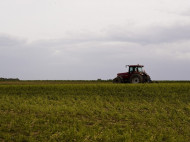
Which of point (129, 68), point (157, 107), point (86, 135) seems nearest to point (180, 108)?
point (157, 107)

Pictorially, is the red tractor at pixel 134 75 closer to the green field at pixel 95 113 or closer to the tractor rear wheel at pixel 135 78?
the tractor rear wheel at pixel 135 78

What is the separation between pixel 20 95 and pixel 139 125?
1067 centimetres

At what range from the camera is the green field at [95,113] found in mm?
11695

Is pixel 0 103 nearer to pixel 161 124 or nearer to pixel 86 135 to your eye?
pixel 86 135

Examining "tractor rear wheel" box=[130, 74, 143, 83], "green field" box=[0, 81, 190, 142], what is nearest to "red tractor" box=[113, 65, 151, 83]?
"tractor rear wheel" box=[130, 74, 143, 83]

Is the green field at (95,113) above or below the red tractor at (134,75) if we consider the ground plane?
below

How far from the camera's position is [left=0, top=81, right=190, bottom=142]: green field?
11.7m

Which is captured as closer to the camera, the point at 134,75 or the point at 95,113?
the point at 95,113

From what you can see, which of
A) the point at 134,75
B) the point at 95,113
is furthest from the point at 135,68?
the point at 95,113

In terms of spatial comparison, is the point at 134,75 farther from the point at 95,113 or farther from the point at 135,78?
the point at 95,113

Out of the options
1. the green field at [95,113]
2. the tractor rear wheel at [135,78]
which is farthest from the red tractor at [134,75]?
the green field at [95,113]

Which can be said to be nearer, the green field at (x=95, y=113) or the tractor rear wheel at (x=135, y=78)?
the green field at (x=95, y=113)

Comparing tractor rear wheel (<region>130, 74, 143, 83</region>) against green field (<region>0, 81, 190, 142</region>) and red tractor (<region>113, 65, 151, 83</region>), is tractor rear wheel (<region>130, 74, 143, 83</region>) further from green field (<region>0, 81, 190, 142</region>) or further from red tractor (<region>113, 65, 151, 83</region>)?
green field (<region>0, 81, 190, 142</region>)

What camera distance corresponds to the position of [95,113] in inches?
594
